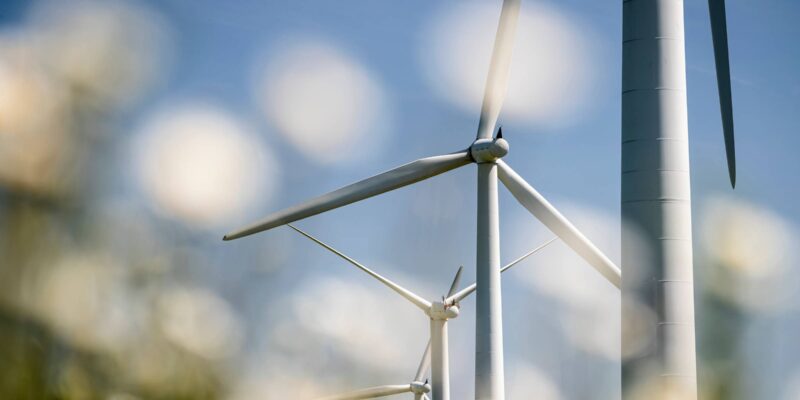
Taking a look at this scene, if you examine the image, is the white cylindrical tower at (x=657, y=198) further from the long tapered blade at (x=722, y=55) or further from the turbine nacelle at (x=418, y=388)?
the turbine nacelle at (x=418, y=388)

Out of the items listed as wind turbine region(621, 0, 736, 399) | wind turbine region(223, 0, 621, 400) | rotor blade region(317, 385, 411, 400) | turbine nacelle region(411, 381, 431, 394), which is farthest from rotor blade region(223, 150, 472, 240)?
turbine nacelle region(411, 381, 431, 394)

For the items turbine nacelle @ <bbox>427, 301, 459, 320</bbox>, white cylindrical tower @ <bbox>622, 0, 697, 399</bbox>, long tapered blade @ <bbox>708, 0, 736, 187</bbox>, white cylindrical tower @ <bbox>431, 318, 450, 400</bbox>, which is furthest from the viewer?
turbine nacelle @ <bbox>427, 301, 459, 320</bbox>

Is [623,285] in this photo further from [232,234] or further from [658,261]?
[232,234]

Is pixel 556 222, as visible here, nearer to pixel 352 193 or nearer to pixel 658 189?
pixel 352 193

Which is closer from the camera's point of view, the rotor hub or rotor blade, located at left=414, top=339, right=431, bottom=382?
the rotor hub

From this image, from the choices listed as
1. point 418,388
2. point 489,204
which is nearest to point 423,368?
point 418,388

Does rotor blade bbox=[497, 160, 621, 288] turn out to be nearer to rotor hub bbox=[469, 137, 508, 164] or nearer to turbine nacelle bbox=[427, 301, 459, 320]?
rotor hub bbox=[469, 137, 508, 164]

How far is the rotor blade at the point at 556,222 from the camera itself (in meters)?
47.2

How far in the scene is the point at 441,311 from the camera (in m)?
84.8

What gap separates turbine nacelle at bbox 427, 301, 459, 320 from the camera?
84812 mm

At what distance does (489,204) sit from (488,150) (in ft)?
9.15

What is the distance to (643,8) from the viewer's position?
26797 mm

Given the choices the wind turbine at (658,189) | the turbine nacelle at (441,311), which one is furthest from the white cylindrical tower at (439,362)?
the wind turbine at (658,189)

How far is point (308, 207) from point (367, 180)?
309 centimetres
